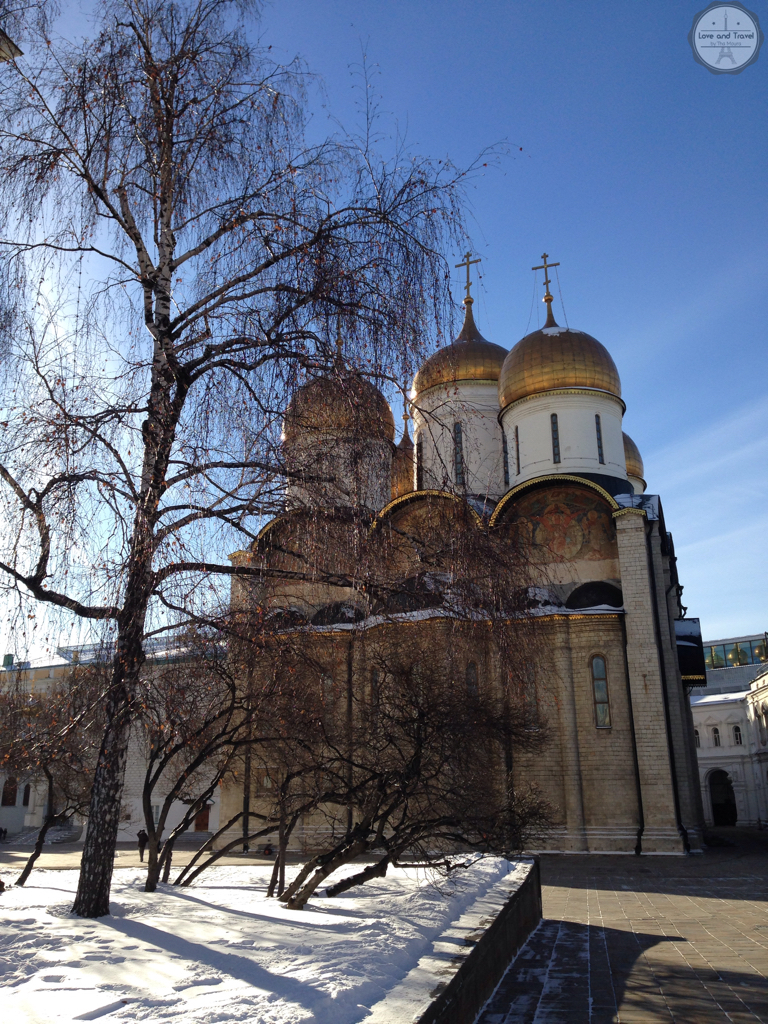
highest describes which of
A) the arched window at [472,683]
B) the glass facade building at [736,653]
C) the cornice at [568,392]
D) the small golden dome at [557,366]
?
the small golden dome at [557,366]

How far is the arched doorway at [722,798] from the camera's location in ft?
122

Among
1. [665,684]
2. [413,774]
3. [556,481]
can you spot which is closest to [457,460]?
[413,774]

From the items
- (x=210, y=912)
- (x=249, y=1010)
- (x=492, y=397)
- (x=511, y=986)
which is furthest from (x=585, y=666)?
(x=249, y=1010)

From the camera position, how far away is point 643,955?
21.2 feet

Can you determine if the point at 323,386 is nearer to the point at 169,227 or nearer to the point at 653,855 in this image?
the point at 169,227

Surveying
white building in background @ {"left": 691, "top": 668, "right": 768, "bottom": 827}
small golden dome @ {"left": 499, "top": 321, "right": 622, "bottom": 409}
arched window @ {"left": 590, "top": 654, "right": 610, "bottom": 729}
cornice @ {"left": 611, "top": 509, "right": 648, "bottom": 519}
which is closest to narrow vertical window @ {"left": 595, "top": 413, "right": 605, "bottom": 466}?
small golden dome @ {"left": 499, "top": 321, "right": 622, "bottom": 409}

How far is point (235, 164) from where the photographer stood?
5129 millimetres

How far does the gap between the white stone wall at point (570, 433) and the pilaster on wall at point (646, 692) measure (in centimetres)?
279

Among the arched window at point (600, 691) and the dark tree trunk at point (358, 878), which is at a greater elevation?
the arched window at point (600, 691)

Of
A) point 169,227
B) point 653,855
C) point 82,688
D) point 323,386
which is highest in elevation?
point 169,227

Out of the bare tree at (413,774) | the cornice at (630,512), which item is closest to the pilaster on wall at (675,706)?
the cornice at (630,512)

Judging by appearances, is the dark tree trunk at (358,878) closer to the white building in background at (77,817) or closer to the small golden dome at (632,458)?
the white building in background at (77,817)

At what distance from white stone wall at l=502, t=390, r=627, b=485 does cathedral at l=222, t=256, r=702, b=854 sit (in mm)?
41

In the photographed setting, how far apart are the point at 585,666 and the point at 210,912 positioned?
42.9 ft
